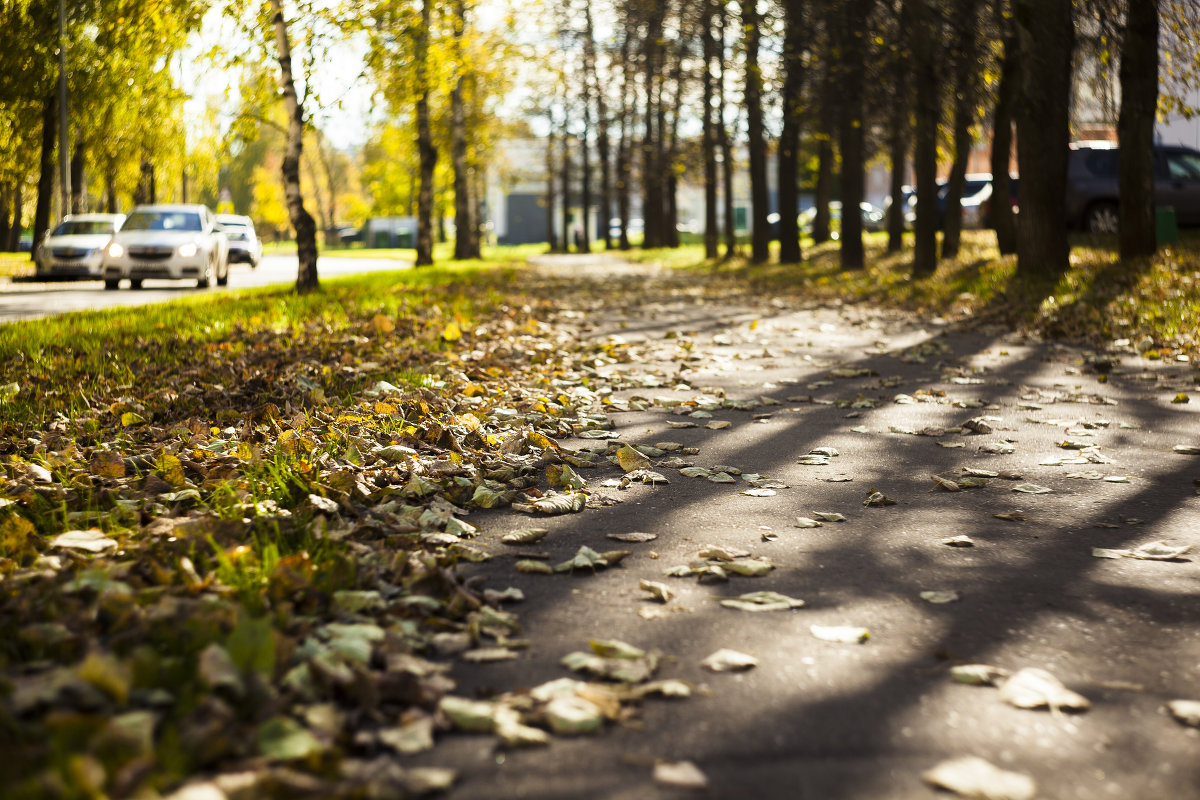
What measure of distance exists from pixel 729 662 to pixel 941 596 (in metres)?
0.92

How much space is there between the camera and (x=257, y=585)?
315 cm

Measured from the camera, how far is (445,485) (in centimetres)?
464

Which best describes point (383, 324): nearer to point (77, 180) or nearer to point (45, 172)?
point (45, 172)

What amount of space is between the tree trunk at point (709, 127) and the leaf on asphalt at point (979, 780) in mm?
22526

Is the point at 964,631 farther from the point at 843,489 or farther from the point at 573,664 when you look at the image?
the point at 843,489

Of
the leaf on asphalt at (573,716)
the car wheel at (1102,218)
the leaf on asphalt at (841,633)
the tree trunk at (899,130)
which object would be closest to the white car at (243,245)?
the tree trunk at (899,130)

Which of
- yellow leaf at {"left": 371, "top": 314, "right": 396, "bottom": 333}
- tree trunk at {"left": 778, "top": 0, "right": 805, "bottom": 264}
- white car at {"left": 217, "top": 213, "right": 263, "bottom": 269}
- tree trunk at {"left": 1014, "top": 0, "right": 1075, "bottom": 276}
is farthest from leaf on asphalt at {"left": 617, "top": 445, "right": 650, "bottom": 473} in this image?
white car at {"left": 217, "top": 213, "right": 263, "bottom": 269}

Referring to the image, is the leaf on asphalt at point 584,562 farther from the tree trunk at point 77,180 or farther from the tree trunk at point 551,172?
the tree trunk at point 551,172

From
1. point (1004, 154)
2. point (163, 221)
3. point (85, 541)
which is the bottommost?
point (85, 541)

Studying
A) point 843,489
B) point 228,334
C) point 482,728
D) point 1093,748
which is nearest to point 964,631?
point 1093,748

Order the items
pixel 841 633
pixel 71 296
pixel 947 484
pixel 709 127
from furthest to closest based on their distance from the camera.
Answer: pixel 709 127 < pixel 71 296 < pixel 947 484 < pixel 841 633

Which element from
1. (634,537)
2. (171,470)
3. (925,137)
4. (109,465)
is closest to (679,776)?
(634,537)

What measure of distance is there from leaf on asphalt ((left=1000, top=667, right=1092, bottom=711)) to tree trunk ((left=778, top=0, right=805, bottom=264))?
18.8 m

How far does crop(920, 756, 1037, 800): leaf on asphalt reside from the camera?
213 cm
